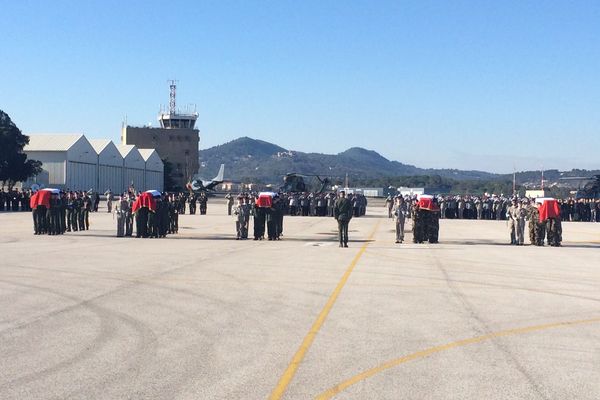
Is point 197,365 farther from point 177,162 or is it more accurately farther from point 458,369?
point 177,162

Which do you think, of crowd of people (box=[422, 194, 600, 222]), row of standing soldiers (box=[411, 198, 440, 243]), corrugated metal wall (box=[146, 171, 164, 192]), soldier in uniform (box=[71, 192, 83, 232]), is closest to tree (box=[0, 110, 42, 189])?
corrugated metal wall (box=[146, 171, 164, 192])

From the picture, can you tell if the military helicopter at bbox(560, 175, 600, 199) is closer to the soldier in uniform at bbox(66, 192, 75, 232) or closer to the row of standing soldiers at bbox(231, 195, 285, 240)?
the row of standing soldiers at bbox(231, 195, 285, 240)

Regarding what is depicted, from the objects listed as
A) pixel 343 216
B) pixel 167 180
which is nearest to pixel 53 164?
pixel 167 180

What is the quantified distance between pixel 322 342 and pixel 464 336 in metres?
1.78

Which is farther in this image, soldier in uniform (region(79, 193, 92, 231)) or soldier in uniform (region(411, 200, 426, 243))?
soldier in uniform (region(79, 193, 92, 231))

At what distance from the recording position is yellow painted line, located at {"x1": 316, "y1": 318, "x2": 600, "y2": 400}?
667cm

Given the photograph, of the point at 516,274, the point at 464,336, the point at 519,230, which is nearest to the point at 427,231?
the point at 519,230

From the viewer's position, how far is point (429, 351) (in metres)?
8.29

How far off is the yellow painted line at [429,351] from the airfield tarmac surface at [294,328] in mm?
25

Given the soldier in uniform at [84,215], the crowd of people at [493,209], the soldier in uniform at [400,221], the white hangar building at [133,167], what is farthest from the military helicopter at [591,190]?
the white hangar building at [133,167]

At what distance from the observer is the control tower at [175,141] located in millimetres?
134500

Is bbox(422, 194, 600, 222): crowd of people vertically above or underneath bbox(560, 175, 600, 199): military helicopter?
underneath

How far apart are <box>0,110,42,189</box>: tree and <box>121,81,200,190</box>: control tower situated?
61097 mm

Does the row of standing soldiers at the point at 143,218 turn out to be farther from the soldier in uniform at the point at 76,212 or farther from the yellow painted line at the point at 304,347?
the yellow painted line at the point at 304,347
